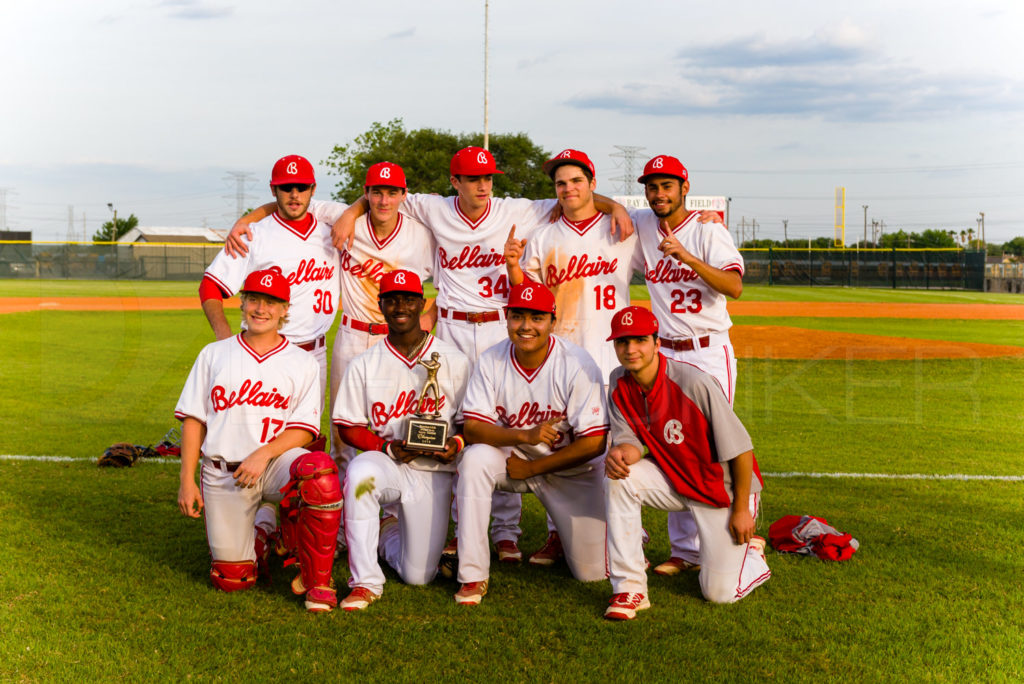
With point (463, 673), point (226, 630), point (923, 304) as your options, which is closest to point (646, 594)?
point (463, 673)

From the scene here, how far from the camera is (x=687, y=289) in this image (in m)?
4.73

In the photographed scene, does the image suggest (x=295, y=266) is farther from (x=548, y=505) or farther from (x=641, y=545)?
(x=641, y=545)

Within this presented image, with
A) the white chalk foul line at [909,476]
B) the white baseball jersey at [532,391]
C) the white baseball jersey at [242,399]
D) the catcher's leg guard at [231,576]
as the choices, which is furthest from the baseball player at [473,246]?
the white chalk foul line at [909,476]

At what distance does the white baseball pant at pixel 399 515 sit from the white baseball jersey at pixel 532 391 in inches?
16.4

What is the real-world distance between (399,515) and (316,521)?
1.89ft

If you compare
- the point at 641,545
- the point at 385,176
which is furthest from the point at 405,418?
the point at 385,176

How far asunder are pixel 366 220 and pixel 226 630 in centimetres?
256

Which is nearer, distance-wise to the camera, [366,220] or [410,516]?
[410,516]

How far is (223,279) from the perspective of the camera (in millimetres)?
4918

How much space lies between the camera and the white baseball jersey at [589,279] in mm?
4992

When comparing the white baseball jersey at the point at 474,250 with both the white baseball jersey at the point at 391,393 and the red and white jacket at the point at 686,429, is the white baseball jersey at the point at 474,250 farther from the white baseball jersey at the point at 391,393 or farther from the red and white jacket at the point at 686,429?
the red and white jacket at the point at 686,429

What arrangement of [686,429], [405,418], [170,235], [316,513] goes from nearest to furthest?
1. [316,513]
2. [686,429]
3. [405,418]
4. [170,235]

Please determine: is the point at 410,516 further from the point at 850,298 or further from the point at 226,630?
the point at 850,298

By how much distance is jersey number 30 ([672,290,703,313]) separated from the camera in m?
4.72
